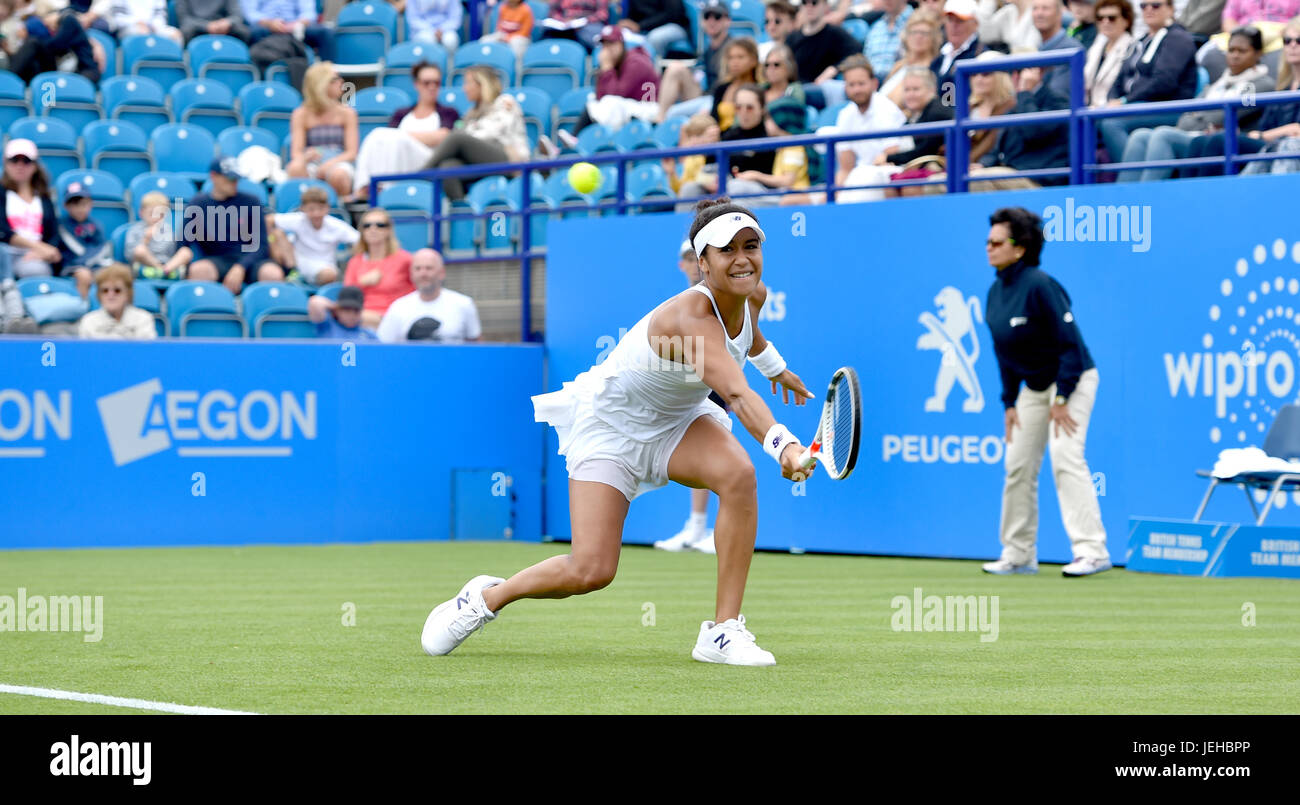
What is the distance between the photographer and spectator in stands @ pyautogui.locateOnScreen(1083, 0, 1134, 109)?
15.0 meters

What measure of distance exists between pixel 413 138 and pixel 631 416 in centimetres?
1219

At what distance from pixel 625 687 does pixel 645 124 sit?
13.0 m

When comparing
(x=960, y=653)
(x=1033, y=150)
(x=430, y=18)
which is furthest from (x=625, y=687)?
(x=430, y=18)

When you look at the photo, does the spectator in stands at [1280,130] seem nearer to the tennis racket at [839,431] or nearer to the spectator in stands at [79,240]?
the tennis racket at [839,431]

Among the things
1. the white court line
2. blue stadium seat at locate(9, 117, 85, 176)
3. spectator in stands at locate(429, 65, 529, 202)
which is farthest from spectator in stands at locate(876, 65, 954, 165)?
the white court line

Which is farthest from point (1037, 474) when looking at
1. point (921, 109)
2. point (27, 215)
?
point (27, 215)

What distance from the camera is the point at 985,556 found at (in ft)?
48.2

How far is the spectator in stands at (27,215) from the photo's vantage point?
1716 cm

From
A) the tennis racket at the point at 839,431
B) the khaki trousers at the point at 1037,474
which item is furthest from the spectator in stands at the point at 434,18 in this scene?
the tennis racket at the point at 839,431

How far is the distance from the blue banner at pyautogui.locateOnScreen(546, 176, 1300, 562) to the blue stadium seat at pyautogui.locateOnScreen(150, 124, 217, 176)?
4.53 meters

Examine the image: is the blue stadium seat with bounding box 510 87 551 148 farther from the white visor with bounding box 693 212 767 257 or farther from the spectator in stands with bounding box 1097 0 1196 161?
the white visor with bounding box 693 212 767 257

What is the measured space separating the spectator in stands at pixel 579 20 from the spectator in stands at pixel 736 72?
494cm

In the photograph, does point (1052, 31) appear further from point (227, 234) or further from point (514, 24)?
point (514, 24)
